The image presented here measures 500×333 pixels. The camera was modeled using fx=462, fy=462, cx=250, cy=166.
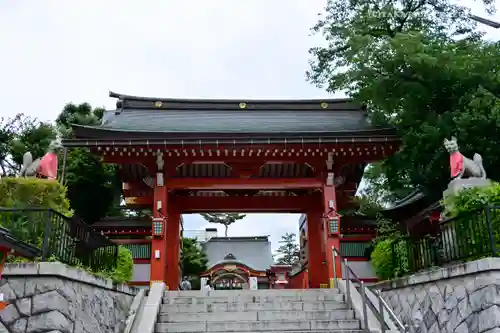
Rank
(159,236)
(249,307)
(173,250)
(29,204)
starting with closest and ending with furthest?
(29,204)
(249,307)
(159,236)
(173,250)

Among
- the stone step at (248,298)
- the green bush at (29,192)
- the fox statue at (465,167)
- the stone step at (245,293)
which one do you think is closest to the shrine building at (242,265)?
the stone step at (245,293)

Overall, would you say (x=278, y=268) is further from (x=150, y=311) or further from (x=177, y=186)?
(x=150, y=311)

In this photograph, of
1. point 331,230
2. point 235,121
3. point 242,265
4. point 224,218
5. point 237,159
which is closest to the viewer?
point 331,230

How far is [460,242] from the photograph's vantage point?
6613mm

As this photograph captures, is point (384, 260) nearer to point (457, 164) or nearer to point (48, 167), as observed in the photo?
point (457, 164)

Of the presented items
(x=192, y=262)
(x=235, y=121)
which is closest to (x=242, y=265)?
(x=192, y=262)

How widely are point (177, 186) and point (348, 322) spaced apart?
5.63 meters

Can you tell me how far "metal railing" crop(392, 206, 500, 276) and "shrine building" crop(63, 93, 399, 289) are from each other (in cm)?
275

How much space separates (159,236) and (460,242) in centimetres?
668

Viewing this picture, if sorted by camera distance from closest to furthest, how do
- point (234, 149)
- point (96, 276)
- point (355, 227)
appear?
point (96, 276) < point (234, 149) < point (355, 227)

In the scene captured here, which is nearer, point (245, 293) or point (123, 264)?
point (245, 293)

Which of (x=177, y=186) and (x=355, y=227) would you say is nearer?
(x=177, y=186)

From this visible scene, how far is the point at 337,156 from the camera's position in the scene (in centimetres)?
1143

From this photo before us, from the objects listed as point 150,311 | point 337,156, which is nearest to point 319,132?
point 337,156
